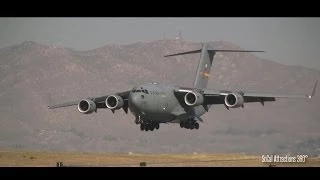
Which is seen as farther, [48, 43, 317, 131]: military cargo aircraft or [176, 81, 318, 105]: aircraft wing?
[176, 81, 318, 105]: aircraft wing

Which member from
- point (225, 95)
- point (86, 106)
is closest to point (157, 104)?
point (225, 95)

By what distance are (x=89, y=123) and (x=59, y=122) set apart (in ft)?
28.2

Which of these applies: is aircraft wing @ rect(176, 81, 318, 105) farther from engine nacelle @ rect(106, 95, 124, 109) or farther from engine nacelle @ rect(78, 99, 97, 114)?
engine nacelle @ rect(78, 99, 97, 114)

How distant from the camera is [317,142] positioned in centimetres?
12950

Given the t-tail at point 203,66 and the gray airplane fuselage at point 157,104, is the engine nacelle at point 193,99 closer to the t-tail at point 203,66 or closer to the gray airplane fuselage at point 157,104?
the gray airplane fuselage at point 157,104

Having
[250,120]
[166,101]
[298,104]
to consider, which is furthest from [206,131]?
[166,101]

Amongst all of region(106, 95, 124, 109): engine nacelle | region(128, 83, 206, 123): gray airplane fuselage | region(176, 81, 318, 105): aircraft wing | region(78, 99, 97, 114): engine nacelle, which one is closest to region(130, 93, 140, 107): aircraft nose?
region(128, 83, 206, 123): gray airplane fuselage

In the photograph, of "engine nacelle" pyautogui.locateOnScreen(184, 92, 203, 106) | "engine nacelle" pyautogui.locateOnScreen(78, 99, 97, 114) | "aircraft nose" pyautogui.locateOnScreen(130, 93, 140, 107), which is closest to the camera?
"aircraft nose" pyautogui.locateOnScreen(130, 93, 140, 107)

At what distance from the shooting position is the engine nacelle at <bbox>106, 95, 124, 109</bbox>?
50.1 metres

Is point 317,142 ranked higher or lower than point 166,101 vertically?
higher

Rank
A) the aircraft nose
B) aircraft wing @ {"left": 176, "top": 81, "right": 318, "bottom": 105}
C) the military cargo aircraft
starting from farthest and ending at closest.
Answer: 1. aircraft wing @ {"left": 176, "top": 81, "right": 318, "bottom": 105}
2. the military cargo aircraft
3. the aircraft nose

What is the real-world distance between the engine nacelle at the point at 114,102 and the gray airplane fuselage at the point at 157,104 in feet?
7.48
